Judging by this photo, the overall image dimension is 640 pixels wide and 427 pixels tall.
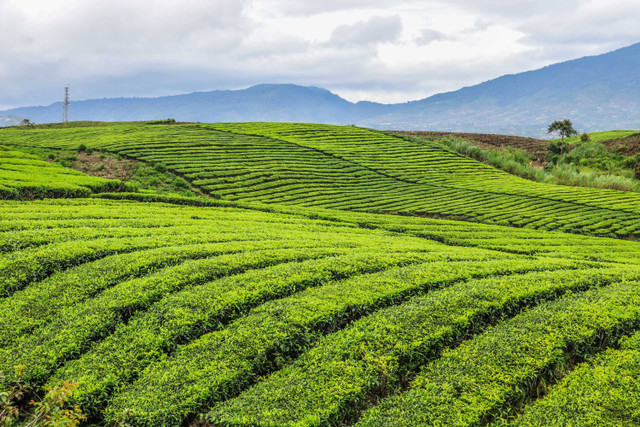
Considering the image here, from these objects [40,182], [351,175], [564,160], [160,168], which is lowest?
[40,182]

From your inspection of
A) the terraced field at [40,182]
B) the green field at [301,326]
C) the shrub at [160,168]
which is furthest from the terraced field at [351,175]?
the green field at [301,326]

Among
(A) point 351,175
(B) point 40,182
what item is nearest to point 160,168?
(B) point 40,182

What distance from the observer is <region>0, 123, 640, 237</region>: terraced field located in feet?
92.7

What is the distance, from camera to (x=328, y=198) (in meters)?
32.4

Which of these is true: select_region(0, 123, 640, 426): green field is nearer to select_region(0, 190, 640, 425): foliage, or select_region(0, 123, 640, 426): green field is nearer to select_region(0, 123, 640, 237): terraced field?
select_region(0, 190, 640, 425): foliage

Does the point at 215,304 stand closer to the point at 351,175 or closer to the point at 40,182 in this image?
the point at 40,182

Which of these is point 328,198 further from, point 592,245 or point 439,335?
point 439,335

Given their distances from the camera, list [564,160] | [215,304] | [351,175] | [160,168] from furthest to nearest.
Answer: [564,160] → [351,175] → [160,168] → [215,304]

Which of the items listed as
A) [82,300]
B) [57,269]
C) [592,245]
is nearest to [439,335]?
[82,300]

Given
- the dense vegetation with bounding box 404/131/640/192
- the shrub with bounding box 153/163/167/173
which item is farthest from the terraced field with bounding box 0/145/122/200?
the dense vegetation with bounding box 404/131/640/192

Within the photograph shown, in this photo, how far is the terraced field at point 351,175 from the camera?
2825 cm

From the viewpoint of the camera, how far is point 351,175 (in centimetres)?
4028

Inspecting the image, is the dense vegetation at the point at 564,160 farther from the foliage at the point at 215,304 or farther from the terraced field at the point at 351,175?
the foliage at the point at 215,304

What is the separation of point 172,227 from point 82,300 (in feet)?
21.2
